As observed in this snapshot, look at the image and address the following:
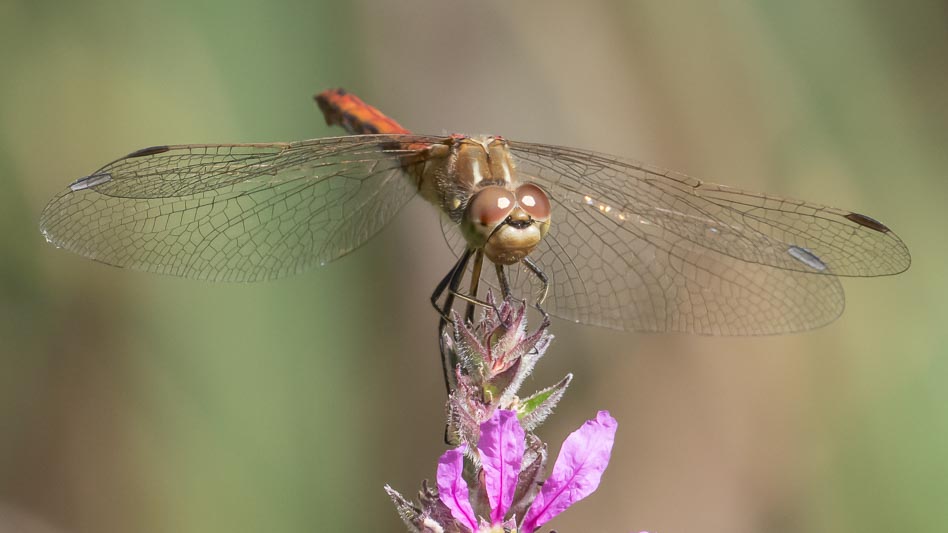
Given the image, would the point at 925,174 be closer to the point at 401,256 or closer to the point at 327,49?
the point at 401,256

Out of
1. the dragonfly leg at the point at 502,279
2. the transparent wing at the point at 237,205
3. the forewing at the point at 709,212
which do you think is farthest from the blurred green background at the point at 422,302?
the dragonfly leg at the point at 502,279

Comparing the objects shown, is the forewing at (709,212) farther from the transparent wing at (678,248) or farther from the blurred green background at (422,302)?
the blurred green background at (422,302)

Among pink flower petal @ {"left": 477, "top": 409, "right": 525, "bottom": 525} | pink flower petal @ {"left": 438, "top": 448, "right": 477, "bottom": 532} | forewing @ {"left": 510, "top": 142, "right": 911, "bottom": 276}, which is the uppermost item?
forewing @ {"left": 510, "top": 142, "right": 911, "bottom": 276}

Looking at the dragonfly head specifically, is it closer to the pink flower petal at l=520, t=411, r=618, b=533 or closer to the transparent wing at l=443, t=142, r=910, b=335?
the transparent wing at l=443, t=142, r=910, b=335

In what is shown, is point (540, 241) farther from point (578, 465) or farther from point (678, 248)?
point (578, 465)

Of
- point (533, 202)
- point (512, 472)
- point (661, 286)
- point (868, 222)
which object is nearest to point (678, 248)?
point (661, 286)

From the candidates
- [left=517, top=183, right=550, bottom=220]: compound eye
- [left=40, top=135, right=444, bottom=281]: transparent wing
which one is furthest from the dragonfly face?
[left=40, top=135, right=444, bottom=281]: transparent wing
